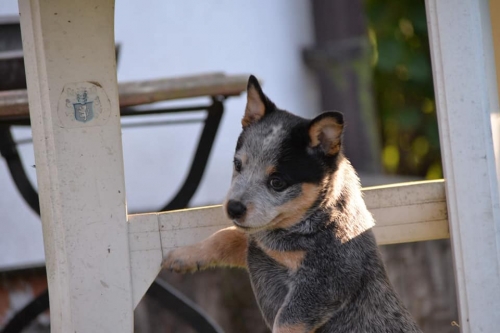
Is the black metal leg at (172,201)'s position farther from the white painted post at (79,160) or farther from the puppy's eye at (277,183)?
the puppy's eye at (277,183)

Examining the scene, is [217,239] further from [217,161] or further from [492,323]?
[217,161]

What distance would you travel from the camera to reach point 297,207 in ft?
11.9

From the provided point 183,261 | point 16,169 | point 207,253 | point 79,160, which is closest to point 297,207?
point 207,253

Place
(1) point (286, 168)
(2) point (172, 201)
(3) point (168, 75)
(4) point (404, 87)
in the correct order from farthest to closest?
(4) point (404, 87), (3) point (168, 75), (2) point (172, 201), (1) point (286, 168)

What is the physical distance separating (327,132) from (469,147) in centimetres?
58

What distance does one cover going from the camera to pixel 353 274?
11.7 feet

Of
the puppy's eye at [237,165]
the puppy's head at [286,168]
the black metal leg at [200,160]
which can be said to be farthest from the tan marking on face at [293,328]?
the black metal leg at [200,160]

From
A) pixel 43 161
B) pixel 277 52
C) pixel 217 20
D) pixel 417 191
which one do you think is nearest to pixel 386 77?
pixel 277 52

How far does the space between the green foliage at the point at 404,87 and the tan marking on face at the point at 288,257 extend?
6.06m

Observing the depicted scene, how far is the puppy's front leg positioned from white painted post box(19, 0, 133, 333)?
0.70 feet

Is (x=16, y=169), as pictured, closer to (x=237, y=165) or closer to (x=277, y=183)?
(x=237, y=165)

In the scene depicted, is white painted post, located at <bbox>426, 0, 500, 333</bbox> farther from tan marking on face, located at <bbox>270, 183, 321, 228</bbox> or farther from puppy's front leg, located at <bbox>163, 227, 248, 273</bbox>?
puppy's front leg, located at <bbox>163, 227, 248, 273</bbox>

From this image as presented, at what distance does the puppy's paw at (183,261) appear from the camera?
148 inches

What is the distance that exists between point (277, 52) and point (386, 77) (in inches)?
90.6
